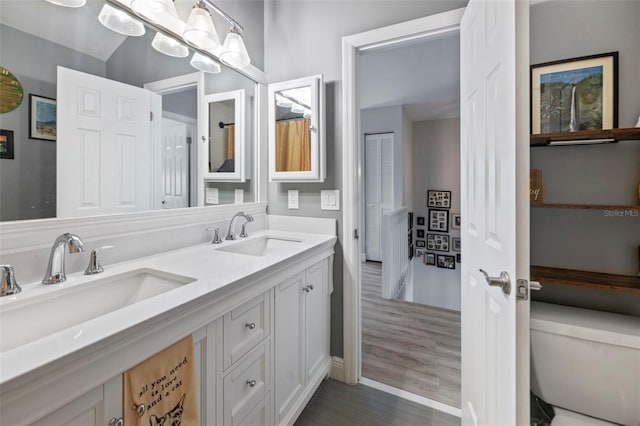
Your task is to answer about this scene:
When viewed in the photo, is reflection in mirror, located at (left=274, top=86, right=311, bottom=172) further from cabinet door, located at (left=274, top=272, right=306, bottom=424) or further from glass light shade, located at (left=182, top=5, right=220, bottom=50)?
cabinet door, located at (left=274, top=272, right=306, bottom=424)

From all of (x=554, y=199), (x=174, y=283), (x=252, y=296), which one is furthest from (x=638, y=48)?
(x=174, y=283)

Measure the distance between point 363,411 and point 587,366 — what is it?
1085mm

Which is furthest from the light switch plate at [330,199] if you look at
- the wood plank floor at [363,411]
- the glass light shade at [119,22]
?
the glass light shade at [119,22]

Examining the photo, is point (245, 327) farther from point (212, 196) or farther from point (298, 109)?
point (298, 109)

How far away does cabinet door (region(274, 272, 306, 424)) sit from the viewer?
4.28ft

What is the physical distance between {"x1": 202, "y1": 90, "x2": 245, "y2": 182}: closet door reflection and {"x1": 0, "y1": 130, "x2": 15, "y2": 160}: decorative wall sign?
2.75 ft

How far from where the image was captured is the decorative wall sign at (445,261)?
511 centimetres

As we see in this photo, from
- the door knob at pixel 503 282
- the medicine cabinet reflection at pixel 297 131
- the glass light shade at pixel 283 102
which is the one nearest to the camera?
the door knob at pixel 503 282

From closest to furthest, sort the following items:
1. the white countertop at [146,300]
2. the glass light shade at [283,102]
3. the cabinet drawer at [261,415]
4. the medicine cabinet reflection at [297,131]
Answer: the white countertop at [146,300] → the cabinet drawer at [261,415] → the medicine cabinet reflection at [297,131] → the glass light shade at [283,102]

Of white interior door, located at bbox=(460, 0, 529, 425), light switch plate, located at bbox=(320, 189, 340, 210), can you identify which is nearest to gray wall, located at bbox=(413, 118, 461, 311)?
light switch plate, located at bbox=(320, 189, 340, 210)

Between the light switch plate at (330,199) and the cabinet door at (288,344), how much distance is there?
1.85 ft

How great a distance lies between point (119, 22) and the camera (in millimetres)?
1217

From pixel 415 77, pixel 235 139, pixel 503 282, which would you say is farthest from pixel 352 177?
pixel 415 77

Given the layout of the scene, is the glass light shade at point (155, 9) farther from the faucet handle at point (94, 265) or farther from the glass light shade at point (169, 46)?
the faucet handle at point (94, 265)
